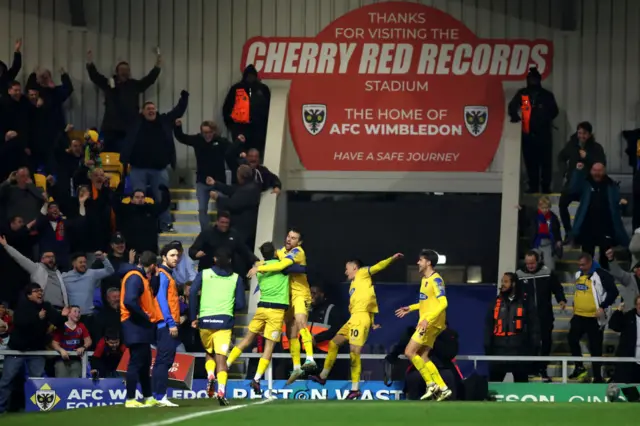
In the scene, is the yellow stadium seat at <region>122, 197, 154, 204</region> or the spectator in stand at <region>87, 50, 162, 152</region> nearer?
the yellow stadium seat at <region>122, 197, 154, 204</region>

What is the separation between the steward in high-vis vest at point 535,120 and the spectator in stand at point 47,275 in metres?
7.91

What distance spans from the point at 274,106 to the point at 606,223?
605 cm

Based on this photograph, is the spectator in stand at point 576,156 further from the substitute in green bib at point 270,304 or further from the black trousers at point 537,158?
the substitute in green bib at point 270,304

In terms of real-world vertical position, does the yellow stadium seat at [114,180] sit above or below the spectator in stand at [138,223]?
above

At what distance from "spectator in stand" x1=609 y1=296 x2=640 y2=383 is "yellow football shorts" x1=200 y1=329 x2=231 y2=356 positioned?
207 inches

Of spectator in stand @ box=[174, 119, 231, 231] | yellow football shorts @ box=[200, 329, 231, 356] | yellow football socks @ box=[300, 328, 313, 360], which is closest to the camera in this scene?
yellow football shorts @ box=[200, 329, 231, 356]

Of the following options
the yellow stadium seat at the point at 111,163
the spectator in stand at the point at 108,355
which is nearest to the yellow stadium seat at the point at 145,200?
the yellow stadium seat at the point at 111,163

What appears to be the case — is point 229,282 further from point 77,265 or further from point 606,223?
point 606,223

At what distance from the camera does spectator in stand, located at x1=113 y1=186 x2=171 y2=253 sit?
20406 millimetres

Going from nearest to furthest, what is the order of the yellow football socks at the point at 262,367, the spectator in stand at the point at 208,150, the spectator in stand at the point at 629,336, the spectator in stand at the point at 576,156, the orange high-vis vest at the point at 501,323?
1. the yellow football socks at the point at 262,367
2. the spectator in stand at the point at 629,336
3. the orange high-vis vest at the point at 501,323
4. the spectator in stand at the point at 576,156
5. the spectator in stand at the point at 208,150

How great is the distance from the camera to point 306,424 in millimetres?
11812

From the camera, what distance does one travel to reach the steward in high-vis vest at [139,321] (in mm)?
14492

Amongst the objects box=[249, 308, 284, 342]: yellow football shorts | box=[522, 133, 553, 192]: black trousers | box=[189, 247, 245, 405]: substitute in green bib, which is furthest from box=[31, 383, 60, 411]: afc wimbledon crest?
box=[522, 133, 553, 192]: black trousers

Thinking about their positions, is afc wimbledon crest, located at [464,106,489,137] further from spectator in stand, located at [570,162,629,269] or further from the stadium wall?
spectator in stand, located at [570,162,629,269]
